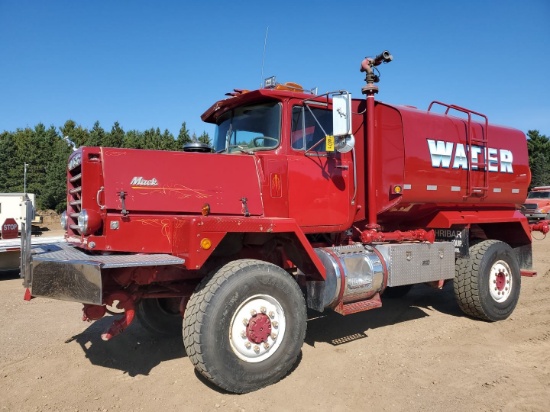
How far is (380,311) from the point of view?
22.1ft

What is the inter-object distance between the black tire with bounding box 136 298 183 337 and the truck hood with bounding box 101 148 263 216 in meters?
1.73

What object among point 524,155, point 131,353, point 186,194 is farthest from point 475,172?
point 131,353

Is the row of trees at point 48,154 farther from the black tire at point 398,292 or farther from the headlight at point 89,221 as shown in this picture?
the headlight at point 89,221

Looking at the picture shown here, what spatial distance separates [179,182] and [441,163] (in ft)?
12.3

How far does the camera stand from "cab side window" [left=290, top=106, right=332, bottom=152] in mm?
4777

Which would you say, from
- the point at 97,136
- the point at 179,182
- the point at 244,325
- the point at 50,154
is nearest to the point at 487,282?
the point at 244,325

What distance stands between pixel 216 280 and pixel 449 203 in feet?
12.9

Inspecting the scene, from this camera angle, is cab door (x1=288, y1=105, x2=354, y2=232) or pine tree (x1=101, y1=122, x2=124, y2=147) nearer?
cab door (x1=288, y1=105, x2=354, y2=232)

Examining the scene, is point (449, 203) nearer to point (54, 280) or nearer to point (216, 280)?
point (216, 280)

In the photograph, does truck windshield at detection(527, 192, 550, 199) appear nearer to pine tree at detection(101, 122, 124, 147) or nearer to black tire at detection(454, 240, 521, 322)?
black tire at detection(454, 240, 521, 322)

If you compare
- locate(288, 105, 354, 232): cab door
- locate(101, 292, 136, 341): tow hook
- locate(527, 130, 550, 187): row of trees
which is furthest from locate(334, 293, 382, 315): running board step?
locate(527, 130, 550, 187): row of trees

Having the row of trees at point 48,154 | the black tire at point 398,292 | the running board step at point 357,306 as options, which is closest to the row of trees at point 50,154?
the row of trees at point 48,154

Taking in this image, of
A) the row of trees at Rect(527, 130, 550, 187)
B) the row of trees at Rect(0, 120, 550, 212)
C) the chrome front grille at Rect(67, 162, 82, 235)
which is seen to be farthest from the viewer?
the row of trees at Rect(527, 130, 550, 187)

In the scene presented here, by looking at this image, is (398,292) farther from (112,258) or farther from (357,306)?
(112,258)
